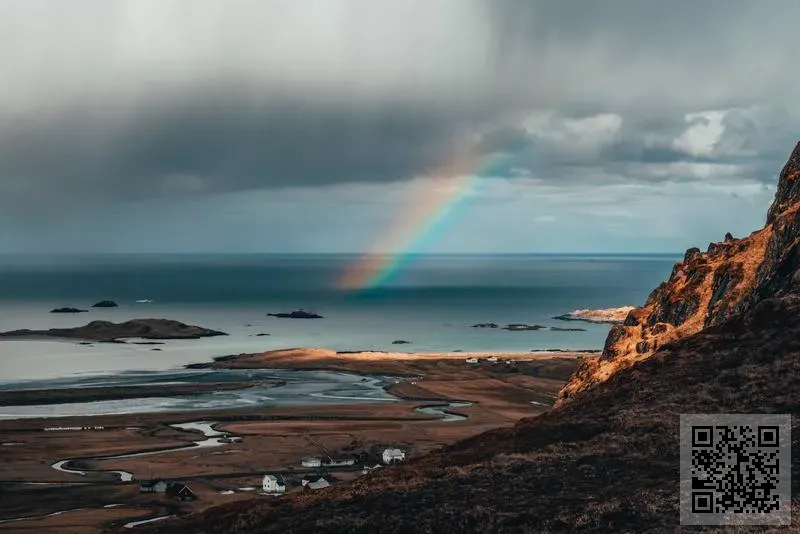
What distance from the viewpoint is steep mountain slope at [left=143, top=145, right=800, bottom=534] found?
104ft

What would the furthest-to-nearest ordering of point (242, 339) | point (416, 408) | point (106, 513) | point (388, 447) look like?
point (242, 339) < point (416, 408) < point (388, 447) < point (106, 513)

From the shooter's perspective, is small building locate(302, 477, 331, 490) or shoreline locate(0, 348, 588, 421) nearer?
small building locate(302, 477, 331, 490)

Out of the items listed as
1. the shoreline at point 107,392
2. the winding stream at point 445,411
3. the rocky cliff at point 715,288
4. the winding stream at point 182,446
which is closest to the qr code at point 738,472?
the rocky cliff at point 715,288

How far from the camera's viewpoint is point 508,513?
31922 millimetres

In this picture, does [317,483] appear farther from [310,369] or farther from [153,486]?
[310,369]

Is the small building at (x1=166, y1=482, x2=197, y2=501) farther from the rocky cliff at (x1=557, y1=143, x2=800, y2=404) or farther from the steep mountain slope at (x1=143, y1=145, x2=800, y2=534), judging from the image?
the rocky cliff at (x1=557, y1=143, x2=800, y2=404)

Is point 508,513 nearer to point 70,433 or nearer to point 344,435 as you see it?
point 344,435

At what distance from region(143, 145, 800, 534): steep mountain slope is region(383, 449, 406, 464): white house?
1155 inches

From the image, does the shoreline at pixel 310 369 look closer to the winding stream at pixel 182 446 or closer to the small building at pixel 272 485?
the winding stream at pixel 182 446

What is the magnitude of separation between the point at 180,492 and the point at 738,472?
133 feet

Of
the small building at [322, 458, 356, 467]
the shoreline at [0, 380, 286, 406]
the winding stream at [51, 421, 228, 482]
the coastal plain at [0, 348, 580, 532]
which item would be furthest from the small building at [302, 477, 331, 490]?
the shoreline at [0, 380, 286, 406]

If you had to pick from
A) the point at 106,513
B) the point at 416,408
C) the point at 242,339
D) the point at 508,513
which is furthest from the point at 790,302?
the point at 242,339

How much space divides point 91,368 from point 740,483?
12735 cm

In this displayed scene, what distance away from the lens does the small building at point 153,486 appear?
Result: 62.8 meters
